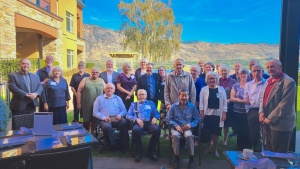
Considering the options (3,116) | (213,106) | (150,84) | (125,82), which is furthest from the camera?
(125,82)

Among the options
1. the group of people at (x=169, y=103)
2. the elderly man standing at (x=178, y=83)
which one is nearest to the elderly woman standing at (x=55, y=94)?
the group of people at (x=169, y=103)

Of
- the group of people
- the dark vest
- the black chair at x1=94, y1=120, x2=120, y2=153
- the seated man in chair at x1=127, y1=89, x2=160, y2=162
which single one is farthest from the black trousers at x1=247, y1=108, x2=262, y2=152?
the dark vest

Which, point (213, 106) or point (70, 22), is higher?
point (70, 22)

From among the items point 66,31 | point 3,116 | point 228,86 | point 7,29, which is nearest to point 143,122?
point 228,86

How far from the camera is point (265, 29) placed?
37000mm

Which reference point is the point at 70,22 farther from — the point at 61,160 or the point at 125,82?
the point at 61,160

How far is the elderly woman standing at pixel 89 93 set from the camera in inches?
167

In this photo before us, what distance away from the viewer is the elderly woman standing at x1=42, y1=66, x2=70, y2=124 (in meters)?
3.92

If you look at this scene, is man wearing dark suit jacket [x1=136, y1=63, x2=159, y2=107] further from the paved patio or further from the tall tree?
the tall tree

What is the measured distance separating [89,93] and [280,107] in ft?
10.1

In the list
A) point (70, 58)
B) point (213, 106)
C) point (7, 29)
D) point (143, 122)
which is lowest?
point (143, 122)

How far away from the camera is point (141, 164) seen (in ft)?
11.1

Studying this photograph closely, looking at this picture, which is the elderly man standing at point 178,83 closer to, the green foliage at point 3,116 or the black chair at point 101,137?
the black chair at point 101,137

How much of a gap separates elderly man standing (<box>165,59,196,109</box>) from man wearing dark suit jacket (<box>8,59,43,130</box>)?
7.18 feet
